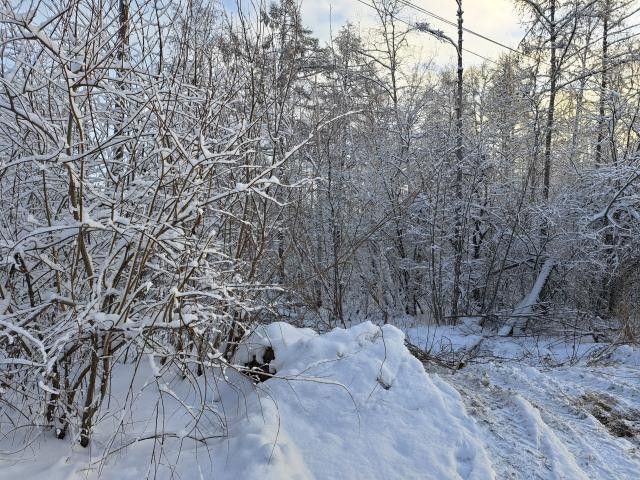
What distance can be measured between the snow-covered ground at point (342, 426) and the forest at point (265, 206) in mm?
47

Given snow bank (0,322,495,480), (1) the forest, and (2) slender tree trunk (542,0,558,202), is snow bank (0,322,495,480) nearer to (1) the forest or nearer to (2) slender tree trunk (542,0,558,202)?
(1) the forest

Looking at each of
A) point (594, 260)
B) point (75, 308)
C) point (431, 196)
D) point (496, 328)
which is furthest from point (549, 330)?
point (75, 308)

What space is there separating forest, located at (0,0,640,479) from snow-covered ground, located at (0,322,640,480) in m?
0.05

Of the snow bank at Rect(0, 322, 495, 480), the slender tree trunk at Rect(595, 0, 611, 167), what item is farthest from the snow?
the slender tree trunk at Rect(595, 0, 611, 167)

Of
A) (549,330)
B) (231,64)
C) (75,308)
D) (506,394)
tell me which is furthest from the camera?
(549,330)

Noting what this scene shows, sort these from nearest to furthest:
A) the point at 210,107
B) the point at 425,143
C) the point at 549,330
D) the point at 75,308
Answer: the point at 75,308 → the point at 210,107 → the point at 549,330 → the point at 425,143

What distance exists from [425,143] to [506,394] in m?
8.06

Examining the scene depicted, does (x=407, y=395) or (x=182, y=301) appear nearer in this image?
(x=182, y=301)

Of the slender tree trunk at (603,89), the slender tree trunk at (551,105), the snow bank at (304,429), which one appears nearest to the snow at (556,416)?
the snow bank at (304,429)

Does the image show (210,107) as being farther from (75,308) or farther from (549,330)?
(549,330)

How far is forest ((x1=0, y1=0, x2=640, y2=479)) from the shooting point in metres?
2.20

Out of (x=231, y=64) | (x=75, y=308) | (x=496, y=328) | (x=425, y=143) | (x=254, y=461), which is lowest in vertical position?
(x=496, y=328)

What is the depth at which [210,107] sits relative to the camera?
8.79 feet

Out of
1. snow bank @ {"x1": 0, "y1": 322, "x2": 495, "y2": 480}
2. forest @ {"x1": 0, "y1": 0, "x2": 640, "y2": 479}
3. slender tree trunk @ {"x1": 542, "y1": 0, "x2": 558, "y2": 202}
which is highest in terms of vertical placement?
slender tree trunk @ {"x1": 542, "y1": 0, "x2": 558, "y2": 202}
